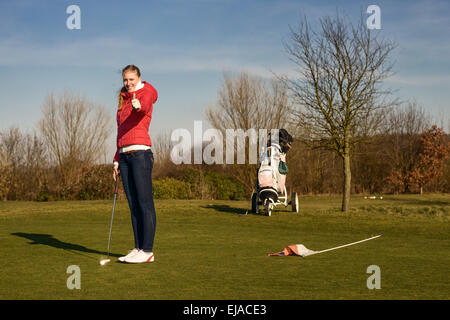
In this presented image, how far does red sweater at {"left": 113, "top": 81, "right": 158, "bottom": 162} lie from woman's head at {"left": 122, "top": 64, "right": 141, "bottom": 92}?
9 centimetres

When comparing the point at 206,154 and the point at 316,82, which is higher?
the point at 316,82

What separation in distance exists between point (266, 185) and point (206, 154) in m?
15.0

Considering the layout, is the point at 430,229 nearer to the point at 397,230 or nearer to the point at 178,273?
the point at 397,230

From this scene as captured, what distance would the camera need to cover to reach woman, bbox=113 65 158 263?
6.22 m

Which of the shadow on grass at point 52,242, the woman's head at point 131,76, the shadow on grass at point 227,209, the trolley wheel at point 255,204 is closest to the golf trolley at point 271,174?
the trolley wheel at point 255,204

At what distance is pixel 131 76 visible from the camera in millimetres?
6266

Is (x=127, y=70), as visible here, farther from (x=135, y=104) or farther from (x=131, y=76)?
(x=135, y=104)

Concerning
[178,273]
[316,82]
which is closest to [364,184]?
[316,82]

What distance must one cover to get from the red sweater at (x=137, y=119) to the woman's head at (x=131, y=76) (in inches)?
3.7

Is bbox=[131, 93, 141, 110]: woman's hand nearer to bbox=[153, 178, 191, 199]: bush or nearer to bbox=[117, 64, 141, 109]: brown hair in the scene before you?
bbox=[117, 64, 141, 109]: brown hair

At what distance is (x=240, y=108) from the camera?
28.1 m

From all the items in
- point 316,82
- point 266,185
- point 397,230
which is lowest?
point 397,230
